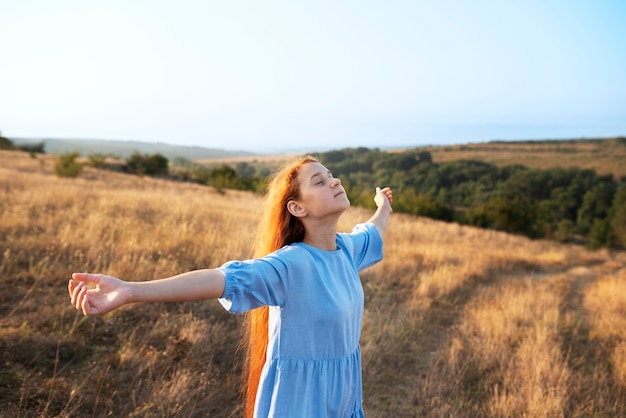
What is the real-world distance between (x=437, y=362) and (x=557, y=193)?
86.5 metres

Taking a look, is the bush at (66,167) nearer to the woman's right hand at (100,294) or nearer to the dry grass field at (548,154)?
the woman's right hand at (100,294)

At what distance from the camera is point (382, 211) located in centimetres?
271

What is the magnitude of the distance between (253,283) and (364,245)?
0.93 meters

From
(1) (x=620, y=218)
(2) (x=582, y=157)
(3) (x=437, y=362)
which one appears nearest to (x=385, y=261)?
(3) (x=437, y=362)

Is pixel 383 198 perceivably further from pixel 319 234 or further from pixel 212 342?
pixel 212 342

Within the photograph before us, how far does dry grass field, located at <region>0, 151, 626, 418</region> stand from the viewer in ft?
10.1

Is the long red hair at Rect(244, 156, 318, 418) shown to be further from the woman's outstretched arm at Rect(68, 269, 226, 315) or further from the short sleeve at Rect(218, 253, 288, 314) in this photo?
the woman's outstretched arm at Rect(68, 269, 226, 315)

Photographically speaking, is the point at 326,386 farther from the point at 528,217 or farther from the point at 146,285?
the point at 528,217

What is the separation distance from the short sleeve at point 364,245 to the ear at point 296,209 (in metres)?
0.35

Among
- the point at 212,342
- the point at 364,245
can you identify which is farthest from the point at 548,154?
the point at 364,245

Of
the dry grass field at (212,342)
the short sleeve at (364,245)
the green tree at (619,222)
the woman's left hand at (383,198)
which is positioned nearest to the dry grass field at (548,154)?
the green tree at (619,222)

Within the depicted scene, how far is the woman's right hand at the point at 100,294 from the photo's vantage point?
1286 mm

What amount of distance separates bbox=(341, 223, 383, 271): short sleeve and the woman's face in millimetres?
341

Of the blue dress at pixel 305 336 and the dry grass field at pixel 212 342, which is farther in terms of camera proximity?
the dry grass field at pixel 212 342
